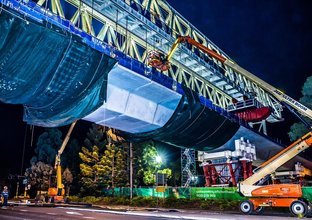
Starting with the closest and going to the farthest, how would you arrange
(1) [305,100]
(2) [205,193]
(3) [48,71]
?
(3) [48,71], (2) [205,193], (1) [305,100]

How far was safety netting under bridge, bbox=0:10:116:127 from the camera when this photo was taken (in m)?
11.2

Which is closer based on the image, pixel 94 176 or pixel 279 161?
pixel 279 161

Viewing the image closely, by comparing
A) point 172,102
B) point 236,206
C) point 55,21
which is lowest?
point 236,206

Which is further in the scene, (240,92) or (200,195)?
(240,92)

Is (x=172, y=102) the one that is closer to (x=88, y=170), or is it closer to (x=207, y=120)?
(x=207, y=120)

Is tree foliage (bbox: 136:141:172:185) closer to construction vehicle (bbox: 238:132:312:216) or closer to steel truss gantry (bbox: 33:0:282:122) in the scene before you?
steel truss gantry (bbox: 33:0:282:122)

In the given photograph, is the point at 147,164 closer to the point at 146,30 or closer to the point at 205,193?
the point at 205,193

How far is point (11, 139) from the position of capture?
195 ft

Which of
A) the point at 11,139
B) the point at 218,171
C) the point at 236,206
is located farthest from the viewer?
the point at 11,139

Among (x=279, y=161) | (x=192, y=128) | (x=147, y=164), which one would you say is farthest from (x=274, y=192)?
(x=147, y=164)

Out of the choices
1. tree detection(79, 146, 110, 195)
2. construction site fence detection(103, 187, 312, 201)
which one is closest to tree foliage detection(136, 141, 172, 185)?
tree detection(79, 146, 110, 195)

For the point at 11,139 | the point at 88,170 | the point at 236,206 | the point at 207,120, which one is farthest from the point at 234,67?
the point at 11,139

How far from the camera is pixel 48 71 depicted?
1258 cm

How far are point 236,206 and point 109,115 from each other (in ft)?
35.7
